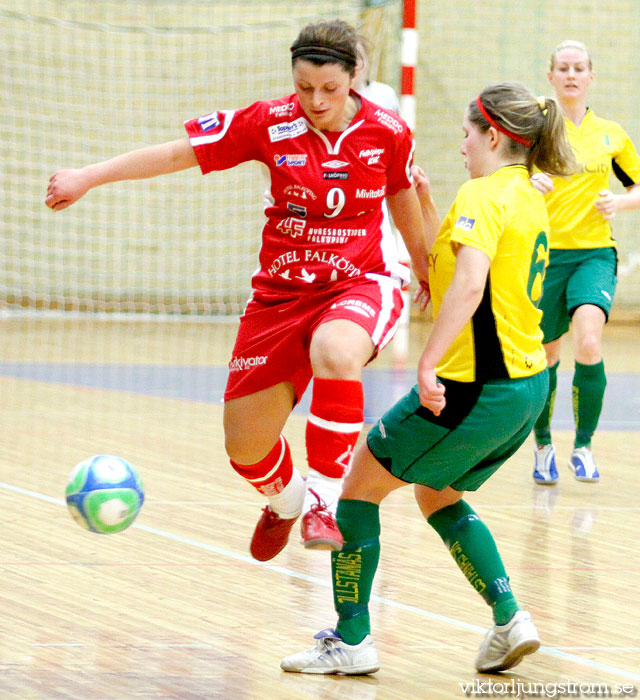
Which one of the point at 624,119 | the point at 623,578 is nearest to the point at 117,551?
the point at 623,578

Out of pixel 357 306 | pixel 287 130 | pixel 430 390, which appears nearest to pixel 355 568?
pixel 430 390

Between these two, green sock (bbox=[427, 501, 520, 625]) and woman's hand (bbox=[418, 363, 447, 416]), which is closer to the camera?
woman's hand (bbox=[418, 363, 447, 416])

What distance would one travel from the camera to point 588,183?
5555 millimetres

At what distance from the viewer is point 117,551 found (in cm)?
398

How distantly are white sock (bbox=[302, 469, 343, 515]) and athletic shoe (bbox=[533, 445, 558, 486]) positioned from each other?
266 centimetres

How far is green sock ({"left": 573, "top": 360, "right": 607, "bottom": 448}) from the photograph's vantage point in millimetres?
5465

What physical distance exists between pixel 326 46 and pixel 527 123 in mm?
613

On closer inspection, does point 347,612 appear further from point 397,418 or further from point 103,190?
point 103,190

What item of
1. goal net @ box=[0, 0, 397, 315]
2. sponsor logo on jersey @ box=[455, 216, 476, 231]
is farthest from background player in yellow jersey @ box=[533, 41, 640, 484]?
goal net @ box=[0, 0, 397, 315]

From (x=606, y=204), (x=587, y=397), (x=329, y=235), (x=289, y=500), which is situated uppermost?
(x=329, y=235)

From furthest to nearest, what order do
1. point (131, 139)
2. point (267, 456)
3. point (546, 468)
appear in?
point (131, 139)
point (546, 468)
point (267, 456)

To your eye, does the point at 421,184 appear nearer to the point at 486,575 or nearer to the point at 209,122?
the point at 209,122

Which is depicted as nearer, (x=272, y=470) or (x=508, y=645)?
(x=508, y=645)

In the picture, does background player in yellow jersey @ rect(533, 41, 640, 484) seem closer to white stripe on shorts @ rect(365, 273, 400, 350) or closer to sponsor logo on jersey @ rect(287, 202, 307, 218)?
white stripe on shorts @ rect(365, 273, 400, 350)
